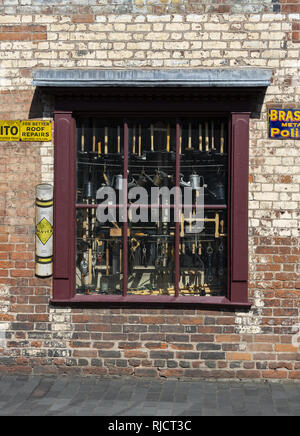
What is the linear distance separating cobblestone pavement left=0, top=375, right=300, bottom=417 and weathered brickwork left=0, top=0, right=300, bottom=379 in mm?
163

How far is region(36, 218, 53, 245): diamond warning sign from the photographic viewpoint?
5.83m

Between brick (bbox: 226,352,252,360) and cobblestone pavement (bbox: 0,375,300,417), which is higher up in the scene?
brick (bbox: 226,352,252,360)

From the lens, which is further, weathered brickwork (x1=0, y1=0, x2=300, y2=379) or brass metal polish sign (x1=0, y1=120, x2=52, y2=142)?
brass metal polish sign (x1=0, y1=120, x2=52, y2=142)

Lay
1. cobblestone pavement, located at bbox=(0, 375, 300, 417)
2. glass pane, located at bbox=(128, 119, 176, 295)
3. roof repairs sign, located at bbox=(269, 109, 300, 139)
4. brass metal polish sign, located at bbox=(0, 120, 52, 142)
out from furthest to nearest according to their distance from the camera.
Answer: glass pane, located at bbox=(128, 119, 176, 295) < brass metal polish sign, located at bbox=(0, 120, 52, 142) < roof repairs sign, located at bbox=(269, 109, 300, 139) < cobblestone pavement, located at bbox=(0, 375, 300, 417)

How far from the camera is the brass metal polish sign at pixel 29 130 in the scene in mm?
5816

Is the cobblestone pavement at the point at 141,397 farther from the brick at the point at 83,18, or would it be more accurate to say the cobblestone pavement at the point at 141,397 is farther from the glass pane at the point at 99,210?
the brick at the point at 83,18

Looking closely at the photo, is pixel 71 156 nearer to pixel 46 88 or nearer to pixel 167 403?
pixel 46 88

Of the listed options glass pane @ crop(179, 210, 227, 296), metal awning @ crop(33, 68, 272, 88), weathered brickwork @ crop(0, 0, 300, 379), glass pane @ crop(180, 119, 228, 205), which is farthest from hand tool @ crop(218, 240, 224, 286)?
metal awning @ crop(33, 68, 272, 88)

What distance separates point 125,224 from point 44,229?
97cm

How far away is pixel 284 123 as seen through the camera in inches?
224

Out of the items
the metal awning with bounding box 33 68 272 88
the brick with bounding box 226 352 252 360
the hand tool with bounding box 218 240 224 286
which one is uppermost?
the metal awning with bounding box 33 68 272 88

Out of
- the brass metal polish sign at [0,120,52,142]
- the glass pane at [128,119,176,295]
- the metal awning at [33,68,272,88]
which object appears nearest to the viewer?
the metal awning at [33,68,272,88]

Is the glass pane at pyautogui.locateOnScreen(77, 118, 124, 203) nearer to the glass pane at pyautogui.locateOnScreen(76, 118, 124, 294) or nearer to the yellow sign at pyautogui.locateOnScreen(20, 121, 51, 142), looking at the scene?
the glass pane at pyautogui.locateOnScreen(76, 118, 124, 294)

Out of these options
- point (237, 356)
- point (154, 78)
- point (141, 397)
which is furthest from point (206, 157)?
point (141, 397)
